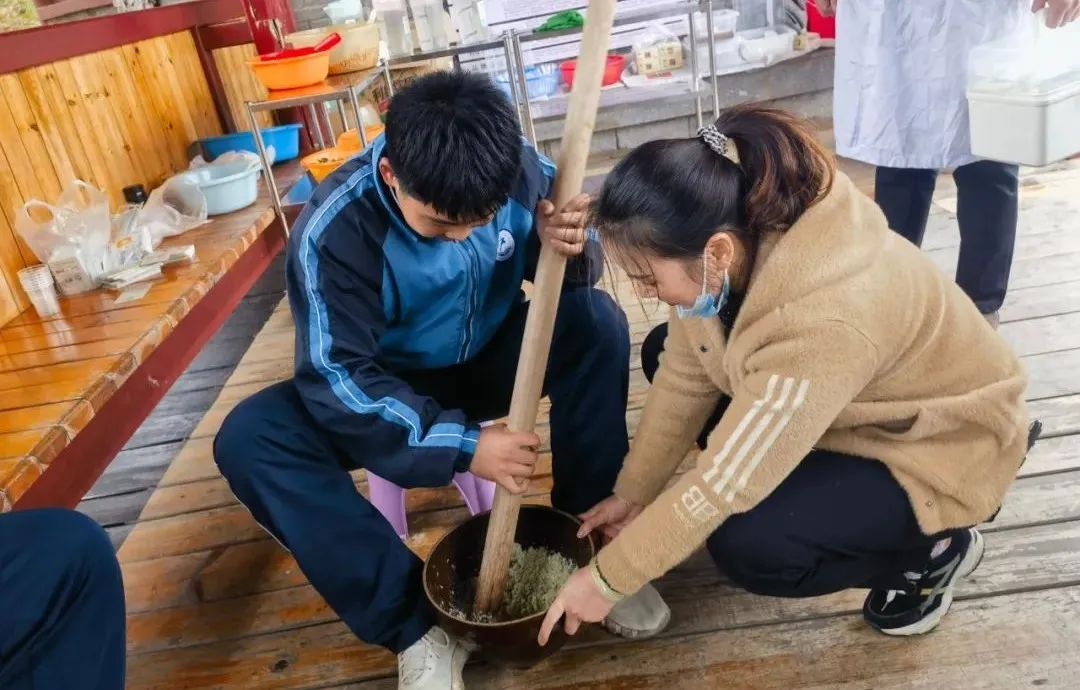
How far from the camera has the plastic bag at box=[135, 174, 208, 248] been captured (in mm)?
1988

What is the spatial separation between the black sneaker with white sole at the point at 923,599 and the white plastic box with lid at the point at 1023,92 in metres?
1.06

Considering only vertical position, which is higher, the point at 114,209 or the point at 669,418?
the point at 114,209

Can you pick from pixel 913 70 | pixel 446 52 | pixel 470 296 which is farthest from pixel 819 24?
pixel 470 296

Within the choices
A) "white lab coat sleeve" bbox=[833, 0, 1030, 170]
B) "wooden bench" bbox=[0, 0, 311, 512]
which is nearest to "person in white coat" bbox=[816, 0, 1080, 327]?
"white lab coat sleeve" bbox=[833, 0, 1030, 170]

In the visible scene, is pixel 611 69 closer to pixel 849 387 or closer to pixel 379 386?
pixel 379 386

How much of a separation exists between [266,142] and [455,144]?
1964mm

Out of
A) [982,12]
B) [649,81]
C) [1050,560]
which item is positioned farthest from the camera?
[649,81]

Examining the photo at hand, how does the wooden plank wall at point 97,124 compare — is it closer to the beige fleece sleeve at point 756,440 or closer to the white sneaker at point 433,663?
the white sneaker at point 433,663

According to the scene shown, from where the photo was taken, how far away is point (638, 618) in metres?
1.29

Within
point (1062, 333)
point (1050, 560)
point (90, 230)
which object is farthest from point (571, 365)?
point (1062, 333)

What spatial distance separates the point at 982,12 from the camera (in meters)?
1.84

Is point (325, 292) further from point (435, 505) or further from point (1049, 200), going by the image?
point (1049, 200)

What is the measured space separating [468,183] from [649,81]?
2.95m

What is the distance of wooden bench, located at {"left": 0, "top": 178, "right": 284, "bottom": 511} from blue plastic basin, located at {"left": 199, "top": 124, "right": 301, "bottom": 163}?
67 cm
